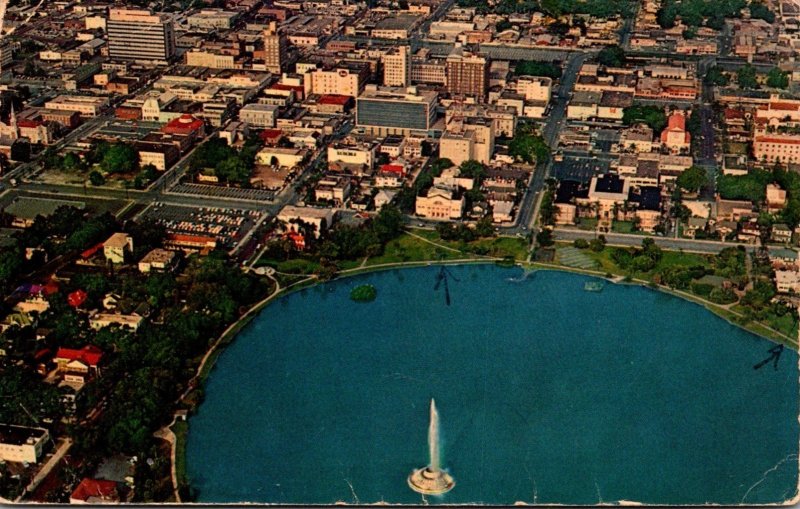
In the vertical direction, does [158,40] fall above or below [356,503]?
above

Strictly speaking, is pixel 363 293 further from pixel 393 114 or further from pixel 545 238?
pixel 393 114

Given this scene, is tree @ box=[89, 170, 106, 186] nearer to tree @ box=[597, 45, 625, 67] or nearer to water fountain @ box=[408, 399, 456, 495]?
water fountain @ box=[408, 399, 456, 495]

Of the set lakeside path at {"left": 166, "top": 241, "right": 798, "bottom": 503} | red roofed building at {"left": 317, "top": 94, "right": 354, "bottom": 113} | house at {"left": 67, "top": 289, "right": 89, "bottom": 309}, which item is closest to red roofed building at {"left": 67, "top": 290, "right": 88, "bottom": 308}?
house at {"left": 67, "top": 289, "right": 89, "bottom": 309}

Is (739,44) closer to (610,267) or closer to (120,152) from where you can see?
(610,267)

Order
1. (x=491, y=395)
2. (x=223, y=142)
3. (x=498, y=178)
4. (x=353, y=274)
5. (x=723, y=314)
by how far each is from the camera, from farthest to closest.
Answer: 1. (x=223, y=142)
2. (x=498, y=178)
3. (x=353, y=274)
4. (x=723, y=314)
5. (x=491, y=395)

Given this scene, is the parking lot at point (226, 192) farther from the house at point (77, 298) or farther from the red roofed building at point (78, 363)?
the red roofed building at point (78, 363)

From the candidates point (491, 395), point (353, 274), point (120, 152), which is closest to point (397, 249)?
point (353, 274)

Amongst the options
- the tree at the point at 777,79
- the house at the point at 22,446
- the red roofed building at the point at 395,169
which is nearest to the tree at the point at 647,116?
the tree at the point at 777,79
